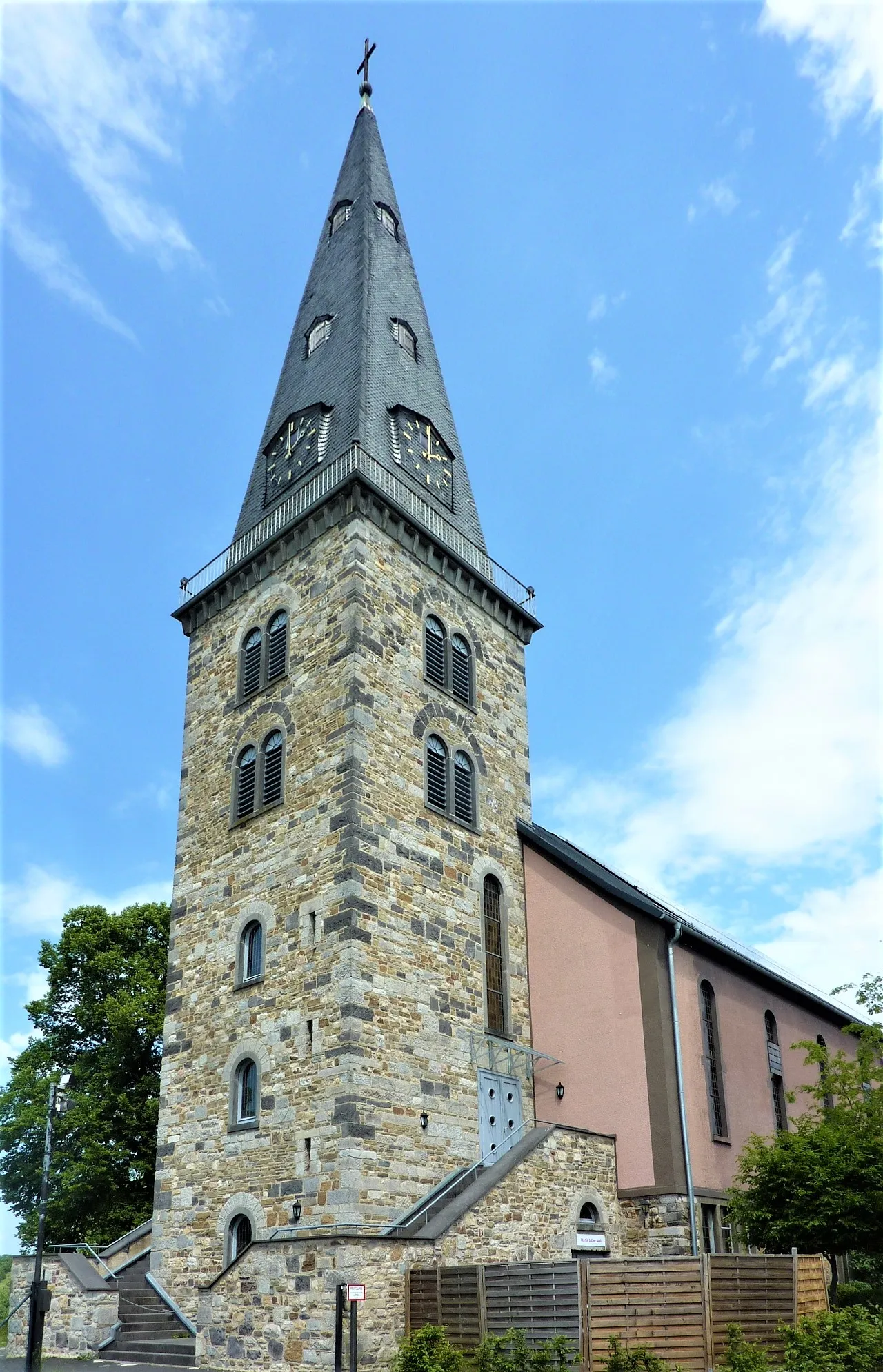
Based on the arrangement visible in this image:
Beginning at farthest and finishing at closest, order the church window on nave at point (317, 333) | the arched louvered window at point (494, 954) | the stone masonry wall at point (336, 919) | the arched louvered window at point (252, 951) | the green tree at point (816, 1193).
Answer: the church window on nave at point (317, 333)
the arched louvered window at point (494, 954)
the arched louvered window at point (252, 951)
the stone masonry wall at point (336, 919)
the green tree at point (816, 1193)

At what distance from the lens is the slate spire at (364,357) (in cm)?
2481

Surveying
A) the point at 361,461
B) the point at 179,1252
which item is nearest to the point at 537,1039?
the point at 179,1252

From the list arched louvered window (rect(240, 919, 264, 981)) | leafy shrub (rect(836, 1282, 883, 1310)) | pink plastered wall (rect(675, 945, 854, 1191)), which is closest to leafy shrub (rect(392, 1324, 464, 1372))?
pink plastered wall (rect(675, 945, 854, 1191))

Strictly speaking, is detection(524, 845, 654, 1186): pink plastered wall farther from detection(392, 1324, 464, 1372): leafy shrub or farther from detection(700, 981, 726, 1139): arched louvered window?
detection(392, 1324, 464, 1372): leafy shrub

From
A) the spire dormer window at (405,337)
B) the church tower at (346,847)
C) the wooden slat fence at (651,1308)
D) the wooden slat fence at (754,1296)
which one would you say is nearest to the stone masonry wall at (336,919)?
the church tower at (346,847)

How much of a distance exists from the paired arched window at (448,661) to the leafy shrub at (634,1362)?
12.3 m

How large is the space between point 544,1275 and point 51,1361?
372 inches

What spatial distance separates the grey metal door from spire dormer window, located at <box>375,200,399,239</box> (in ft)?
77.0

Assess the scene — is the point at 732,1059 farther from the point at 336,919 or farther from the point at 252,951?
the point at 252,951

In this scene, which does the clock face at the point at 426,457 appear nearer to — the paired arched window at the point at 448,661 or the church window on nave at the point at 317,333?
the paired arched window at the point at 448,661

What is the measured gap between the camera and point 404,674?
2125 centimetres

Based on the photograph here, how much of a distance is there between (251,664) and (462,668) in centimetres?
441

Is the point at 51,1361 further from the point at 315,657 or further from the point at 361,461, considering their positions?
the point at 361,461

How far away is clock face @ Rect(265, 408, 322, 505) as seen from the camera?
81.9 ft
